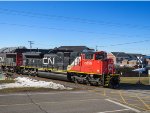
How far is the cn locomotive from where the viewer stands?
26.3m

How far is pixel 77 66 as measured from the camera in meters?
→ 29.3

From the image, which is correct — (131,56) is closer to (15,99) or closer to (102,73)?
(102,73)

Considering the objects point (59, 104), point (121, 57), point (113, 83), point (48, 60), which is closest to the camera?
point (59, 104)

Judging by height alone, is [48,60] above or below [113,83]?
above

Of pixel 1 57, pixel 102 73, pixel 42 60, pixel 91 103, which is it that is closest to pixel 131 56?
pixel 1 57

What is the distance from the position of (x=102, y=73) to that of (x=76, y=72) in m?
4.06

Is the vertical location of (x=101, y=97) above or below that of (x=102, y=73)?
below

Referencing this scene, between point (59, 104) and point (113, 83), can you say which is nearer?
point (59, 104)

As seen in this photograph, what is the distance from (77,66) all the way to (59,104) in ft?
42.4

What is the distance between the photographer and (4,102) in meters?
16.7

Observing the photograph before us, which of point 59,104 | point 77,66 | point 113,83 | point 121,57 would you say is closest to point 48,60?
point 77,66

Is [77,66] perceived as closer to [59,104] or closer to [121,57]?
[59,104]

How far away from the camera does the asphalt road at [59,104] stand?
1490 centimetres

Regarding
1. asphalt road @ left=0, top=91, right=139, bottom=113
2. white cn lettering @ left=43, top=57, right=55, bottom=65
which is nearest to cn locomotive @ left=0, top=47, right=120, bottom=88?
white cn lettering @ left=43, top=57, right=55, bottom=65
